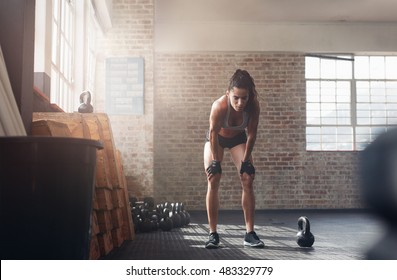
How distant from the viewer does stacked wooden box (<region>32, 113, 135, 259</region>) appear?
2471 mm

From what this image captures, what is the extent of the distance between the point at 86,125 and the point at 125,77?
10.7 ft

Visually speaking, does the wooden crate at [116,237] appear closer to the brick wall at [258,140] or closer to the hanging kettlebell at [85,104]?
the hanging kettlebell at [85,104]

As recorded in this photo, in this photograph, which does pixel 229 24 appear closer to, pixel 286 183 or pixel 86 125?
pixel 286 183

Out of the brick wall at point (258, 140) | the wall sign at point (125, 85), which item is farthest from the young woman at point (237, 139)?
the brick wall at point (258, 140)

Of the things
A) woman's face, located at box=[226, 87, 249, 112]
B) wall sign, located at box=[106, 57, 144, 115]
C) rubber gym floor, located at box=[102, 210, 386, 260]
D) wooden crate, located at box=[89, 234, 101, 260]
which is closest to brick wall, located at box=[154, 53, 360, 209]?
wall sign, located at box=[106, 57, 144, 115]

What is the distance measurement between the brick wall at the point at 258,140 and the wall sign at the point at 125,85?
1239mm

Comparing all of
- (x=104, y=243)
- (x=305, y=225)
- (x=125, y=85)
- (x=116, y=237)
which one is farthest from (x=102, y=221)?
(x=125, y=85)

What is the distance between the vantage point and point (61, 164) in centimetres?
135

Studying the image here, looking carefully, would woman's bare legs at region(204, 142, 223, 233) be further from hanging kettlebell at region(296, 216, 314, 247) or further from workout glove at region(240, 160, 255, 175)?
hanging kettlebell at region(296, 216, 314, 247)

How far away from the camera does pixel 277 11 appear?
7.03 metres

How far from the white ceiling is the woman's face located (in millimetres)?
3930

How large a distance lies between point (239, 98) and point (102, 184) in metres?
1.09

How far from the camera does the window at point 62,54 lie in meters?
3.91

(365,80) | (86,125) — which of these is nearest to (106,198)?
(86,125)
